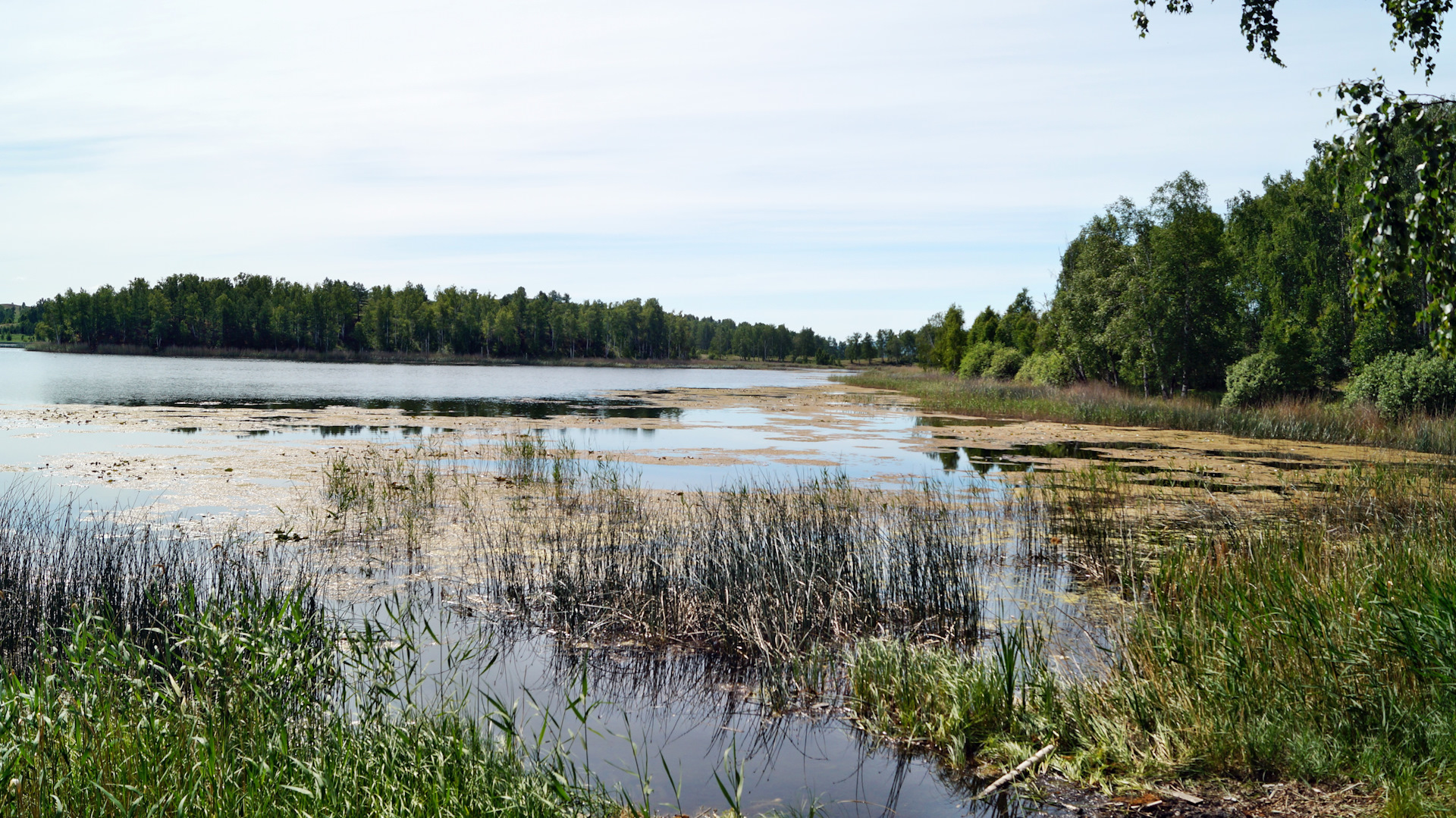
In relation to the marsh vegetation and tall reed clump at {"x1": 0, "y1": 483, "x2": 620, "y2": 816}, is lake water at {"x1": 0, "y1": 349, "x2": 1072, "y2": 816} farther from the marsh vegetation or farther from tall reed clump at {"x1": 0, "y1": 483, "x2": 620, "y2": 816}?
tall reed clump at {"x1": 0, "y1": 483, "x2": 620, "y2": 816}

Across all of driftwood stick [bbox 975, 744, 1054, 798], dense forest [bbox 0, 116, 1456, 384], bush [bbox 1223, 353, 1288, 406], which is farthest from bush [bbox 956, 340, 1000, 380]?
driftwood stick [bbox 975, 744, 1054, 798]

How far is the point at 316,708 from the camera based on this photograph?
450cm

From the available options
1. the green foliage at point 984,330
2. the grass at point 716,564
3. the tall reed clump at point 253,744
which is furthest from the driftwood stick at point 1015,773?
the green foliage at point 984,330

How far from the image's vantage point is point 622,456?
19047mm

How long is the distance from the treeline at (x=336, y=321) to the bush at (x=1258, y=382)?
297 ft

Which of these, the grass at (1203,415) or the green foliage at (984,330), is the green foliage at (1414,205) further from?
the green foliage at (984,330)

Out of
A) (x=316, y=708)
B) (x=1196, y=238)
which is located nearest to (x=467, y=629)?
(x=316, y=708)

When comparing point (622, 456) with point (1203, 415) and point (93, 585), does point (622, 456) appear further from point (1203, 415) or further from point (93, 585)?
point (1203, 415)

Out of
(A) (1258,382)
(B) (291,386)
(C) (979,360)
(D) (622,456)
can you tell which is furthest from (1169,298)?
(B) (291,386)

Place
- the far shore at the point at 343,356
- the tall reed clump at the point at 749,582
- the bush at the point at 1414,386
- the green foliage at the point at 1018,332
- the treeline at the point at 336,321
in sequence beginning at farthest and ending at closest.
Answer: the treeline at the point at 336,321 → the far shore at the point at 343,356 → the green foliage at the point at 1018,332 → the bush at the point at 1414,386 → the tall reed clump at the point at 749,582

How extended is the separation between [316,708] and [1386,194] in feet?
23.6

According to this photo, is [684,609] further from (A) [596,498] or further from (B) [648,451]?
(B) [648,451]

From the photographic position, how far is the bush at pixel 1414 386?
23.2 m

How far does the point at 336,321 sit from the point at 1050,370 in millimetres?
87190
